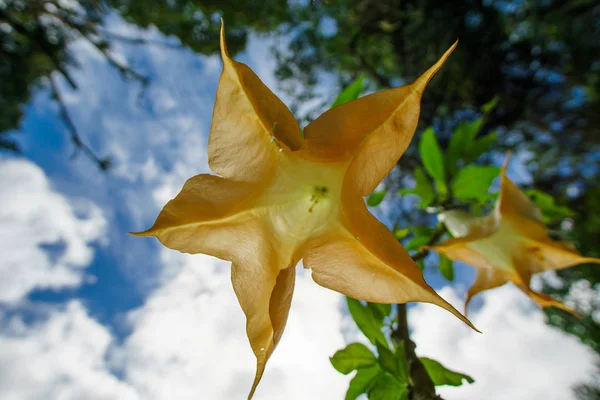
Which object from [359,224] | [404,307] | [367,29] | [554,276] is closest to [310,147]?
[359,224]

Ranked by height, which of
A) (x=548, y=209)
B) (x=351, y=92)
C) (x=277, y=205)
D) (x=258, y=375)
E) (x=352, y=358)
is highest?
(x=351, y=92)

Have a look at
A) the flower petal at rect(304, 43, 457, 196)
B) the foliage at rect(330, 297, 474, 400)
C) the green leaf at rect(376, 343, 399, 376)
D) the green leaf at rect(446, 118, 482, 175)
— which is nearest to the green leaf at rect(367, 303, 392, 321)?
the foliage at rect(330, 297, 474, 400)

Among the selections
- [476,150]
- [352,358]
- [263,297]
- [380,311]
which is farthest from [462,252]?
[476,150]

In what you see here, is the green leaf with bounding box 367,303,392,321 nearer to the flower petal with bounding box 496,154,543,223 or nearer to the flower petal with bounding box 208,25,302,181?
the flower petal with bounding box 496,154,543,223

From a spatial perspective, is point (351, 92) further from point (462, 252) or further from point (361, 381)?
point (361, 381)

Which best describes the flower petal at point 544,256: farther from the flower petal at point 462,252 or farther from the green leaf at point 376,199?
the green leaf at point 376,199

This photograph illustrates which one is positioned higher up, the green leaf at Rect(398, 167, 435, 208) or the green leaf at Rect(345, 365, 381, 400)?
the green leaf at Rect(398, 167, 435, 208)
